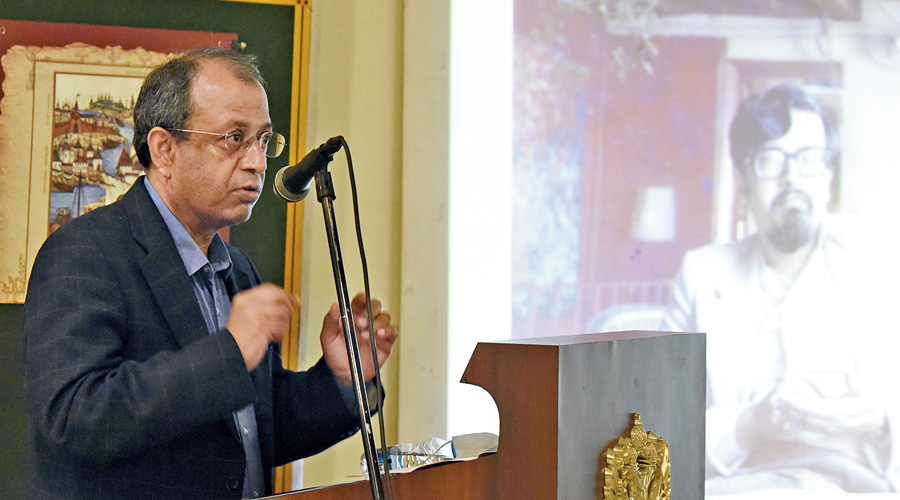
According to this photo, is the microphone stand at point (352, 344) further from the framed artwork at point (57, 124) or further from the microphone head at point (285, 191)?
the framed artwork at point (57, 124)

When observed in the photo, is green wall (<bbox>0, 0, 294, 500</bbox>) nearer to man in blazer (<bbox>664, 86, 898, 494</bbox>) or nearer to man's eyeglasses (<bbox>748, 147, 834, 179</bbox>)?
man in blazer (<bbox>664, 86, 898, 494</bbox>)

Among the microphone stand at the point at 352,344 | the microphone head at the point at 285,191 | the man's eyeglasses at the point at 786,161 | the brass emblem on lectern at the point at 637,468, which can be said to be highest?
the man's eyeglasses at the point at 786,161

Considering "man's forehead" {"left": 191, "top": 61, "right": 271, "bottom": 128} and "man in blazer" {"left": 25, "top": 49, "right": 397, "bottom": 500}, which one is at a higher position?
"man's forehead" {"left": 191, "top": 61, "right": 271, "bottom": 128}

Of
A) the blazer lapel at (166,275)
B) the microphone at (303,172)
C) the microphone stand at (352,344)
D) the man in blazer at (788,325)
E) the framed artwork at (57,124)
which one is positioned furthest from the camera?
the man in blazer at (788,325)

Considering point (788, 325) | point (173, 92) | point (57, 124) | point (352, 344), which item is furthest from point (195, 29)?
point (788, 325)

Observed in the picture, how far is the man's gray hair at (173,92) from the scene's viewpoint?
4.49 ft

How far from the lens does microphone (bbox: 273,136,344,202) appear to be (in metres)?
1.00

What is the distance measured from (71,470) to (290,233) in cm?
99

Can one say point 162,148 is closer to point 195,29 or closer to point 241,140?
point 241,140

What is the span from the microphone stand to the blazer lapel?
0.40 meters

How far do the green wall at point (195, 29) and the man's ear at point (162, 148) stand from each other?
0.71 metres

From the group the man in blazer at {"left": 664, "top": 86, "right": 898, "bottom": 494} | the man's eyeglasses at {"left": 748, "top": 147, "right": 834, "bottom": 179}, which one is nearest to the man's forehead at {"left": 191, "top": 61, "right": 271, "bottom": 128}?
the man in blazer at {"left": 664, "top": 86, "right": 898, "bottom": 494}

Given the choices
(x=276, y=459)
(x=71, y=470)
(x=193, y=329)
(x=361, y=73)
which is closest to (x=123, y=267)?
(x=193, y=329)

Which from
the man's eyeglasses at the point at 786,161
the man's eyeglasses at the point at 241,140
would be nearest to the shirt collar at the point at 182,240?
the man's eyeglasses at the point at 241,140
